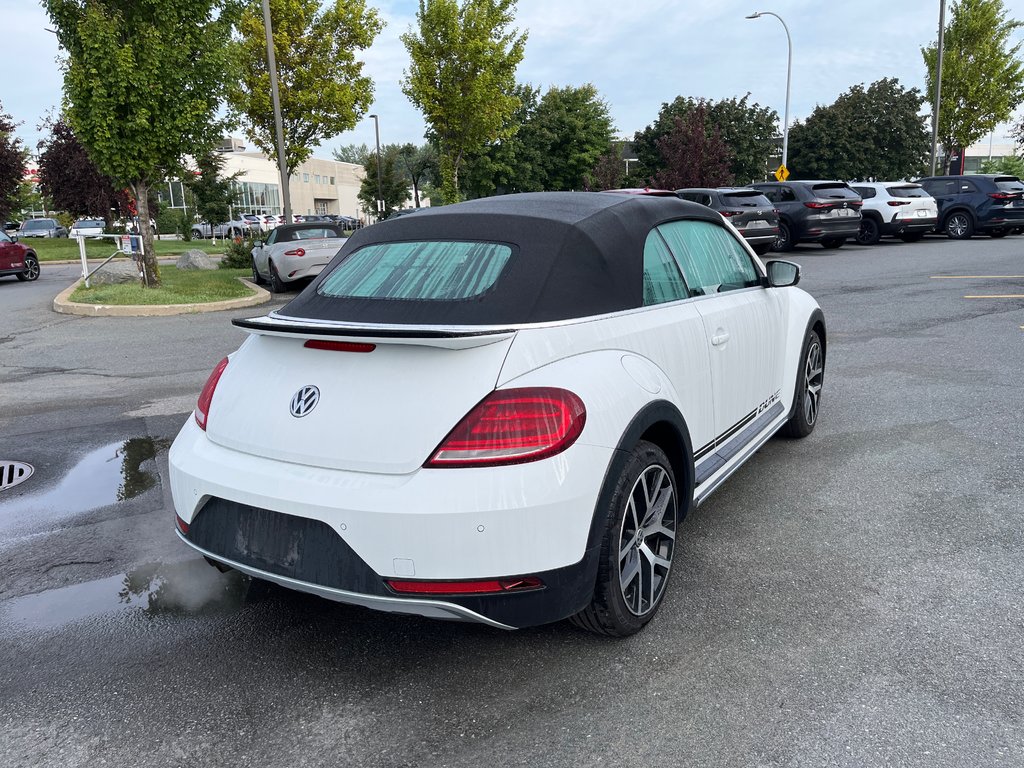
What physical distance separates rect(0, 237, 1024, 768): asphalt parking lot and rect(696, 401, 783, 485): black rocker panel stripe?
1.31 ft

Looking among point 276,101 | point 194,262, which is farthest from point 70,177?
point 276,101

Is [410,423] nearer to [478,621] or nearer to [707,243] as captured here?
[478,621]

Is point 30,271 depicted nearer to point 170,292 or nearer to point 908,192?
point 170,292

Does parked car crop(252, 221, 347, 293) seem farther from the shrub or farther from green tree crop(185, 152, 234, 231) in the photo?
green tree crop(185, 152, 234, 231)

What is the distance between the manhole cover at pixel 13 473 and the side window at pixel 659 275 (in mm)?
4094

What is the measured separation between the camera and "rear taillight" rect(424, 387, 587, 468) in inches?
96.0

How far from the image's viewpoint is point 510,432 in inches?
96.9

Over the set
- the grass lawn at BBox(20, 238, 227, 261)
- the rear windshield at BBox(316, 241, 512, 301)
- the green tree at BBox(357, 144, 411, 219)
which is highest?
the green tree at BBox(357, 144, 411, 219)

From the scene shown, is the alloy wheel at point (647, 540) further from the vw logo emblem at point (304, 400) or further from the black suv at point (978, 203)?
the black suv at point (978, 203)

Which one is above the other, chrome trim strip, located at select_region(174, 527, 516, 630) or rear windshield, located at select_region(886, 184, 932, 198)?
rear windshield, located at select_region(886, 184, 932, 198)

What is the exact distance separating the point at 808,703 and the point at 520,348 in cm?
146

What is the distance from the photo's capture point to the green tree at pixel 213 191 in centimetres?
4381

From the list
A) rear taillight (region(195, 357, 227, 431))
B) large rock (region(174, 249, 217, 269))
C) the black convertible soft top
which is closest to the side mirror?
the black convertible soft top

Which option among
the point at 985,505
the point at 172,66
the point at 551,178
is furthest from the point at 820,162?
the point at 985,505
